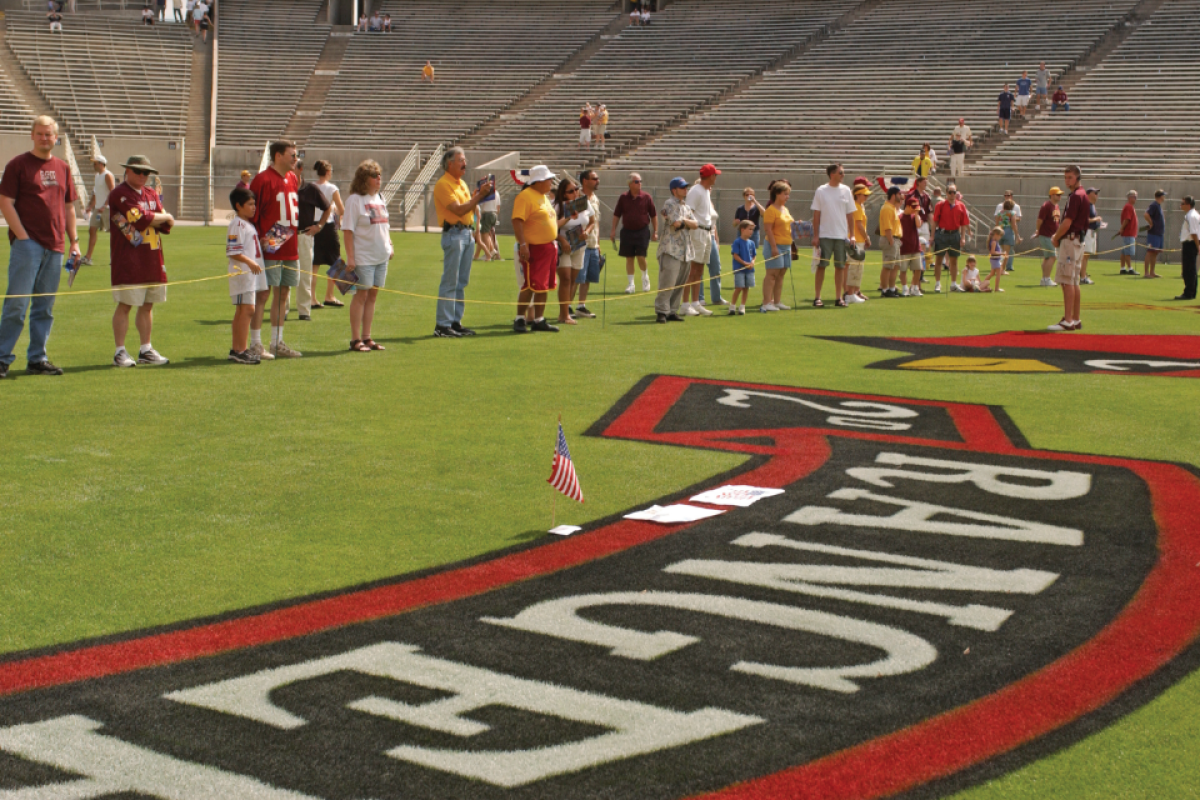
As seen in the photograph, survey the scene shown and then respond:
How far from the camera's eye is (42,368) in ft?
32.2

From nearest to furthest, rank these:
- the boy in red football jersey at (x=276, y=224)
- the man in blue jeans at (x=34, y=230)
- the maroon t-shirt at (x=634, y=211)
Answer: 1. the man in blue jeans at (x=34, y=230)
2. the boy in red football jersey at (x=276, y=224)
3. the maroon t-shirt at (x=634, y=211)

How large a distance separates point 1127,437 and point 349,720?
20.2 feet

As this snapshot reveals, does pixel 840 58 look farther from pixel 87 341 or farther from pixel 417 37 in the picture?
pixel 87 341

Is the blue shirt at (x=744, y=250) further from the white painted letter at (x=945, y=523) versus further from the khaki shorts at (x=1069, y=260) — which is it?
the white painted letter at (x=945, y=523)

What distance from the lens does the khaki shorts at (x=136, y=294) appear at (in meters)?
9.84

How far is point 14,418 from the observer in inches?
316

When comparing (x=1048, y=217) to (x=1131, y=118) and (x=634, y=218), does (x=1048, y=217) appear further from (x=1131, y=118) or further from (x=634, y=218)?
(x=1131, y=118)

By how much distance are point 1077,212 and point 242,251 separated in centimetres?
916

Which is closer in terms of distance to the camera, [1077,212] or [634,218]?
[1077,212]

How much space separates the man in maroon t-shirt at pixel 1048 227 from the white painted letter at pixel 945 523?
14395mm

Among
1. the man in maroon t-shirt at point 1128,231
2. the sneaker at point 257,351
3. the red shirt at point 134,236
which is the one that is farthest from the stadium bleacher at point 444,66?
the red shirt at point 134,236

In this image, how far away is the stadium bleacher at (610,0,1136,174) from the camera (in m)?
36.7

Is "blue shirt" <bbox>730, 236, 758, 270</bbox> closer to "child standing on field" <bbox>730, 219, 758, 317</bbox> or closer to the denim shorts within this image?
"child standing on field" <bbox>730, 219, 758, 317</bbox>

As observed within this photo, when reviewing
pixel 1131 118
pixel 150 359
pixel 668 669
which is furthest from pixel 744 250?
pixel 1131 118
